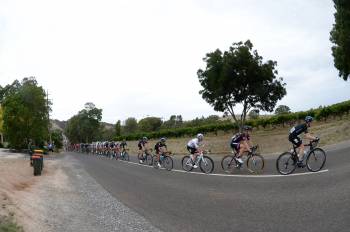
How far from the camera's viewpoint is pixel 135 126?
143 metres

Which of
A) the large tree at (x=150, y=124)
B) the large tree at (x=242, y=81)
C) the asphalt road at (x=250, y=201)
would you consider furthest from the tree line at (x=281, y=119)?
the large tree at (x=150, y=124)

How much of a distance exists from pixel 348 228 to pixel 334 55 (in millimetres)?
40373

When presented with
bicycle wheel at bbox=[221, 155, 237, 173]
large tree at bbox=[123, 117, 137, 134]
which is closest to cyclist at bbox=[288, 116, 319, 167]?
bicycle wheel at bbox=[221, 155, 237, 173]

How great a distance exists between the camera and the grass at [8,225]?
8.35m

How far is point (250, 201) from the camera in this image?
10.8 metres

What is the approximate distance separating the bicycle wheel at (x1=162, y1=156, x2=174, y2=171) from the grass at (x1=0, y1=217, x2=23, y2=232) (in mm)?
14187

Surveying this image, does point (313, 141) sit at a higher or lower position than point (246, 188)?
higher

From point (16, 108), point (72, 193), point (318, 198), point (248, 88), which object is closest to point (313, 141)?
point (318, 198)

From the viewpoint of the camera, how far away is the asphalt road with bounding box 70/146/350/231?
8242mm

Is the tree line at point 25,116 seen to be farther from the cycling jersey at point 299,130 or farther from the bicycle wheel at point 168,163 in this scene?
the cycling jersey at point 299,130

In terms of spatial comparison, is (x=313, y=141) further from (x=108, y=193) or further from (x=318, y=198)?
(x=108, y=193)

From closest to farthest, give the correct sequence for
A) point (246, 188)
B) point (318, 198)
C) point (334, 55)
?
point (318, 198)
point (246, 188)
point (334, 55)

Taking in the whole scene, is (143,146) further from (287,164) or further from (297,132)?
(297,132)

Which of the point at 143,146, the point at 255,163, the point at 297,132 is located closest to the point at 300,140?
the point at 297,132
